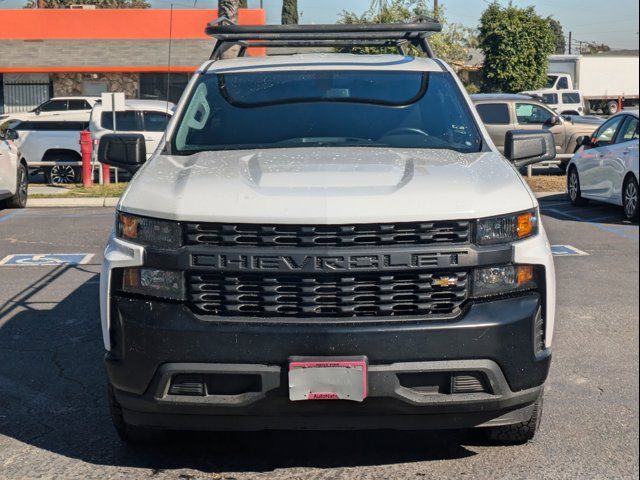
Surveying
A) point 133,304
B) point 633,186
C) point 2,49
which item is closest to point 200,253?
point 133,304

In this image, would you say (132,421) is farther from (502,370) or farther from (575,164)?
(575,164)

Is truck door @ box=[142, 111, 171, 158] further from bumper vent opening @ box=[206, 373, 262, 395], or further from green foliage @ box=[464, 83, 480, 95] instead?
green foliage @ box=[464, 83, 480, 95]

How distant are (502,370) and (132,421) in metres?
1.62

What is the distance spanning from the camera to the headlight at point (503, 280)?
4.13 m

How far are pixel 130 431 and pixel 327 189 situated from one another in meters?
1.52

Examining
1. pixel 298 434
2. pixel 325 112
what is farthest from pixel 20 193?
pixel 298 434

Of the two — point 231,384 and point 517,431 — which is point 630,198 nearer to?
point 517,431

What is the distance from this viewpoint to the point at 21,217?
583 inches

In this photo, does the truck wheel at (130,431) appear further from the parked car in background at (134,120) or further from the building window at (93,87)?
the building window at (93,87)

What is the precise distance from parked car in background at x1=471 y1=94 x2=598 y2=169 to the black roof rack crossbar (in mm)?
14824

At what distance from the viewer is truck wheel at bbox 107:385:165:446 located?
182 inches

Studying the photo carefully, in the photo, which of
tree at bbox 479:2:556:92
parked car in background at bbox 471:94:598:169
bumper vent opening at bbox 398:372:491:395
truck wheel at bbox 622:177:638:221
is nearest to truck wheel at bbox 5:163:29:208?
truck wheel at bbox 622:177:638:221

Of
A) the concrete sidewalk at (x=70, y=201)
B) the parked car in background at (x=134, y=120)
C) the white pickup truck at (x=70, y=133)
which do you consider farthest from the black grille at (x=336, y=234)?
the parked car in background at (x=134, y=120)

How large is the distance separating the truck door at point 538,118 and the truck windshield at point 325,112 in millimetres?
15824
